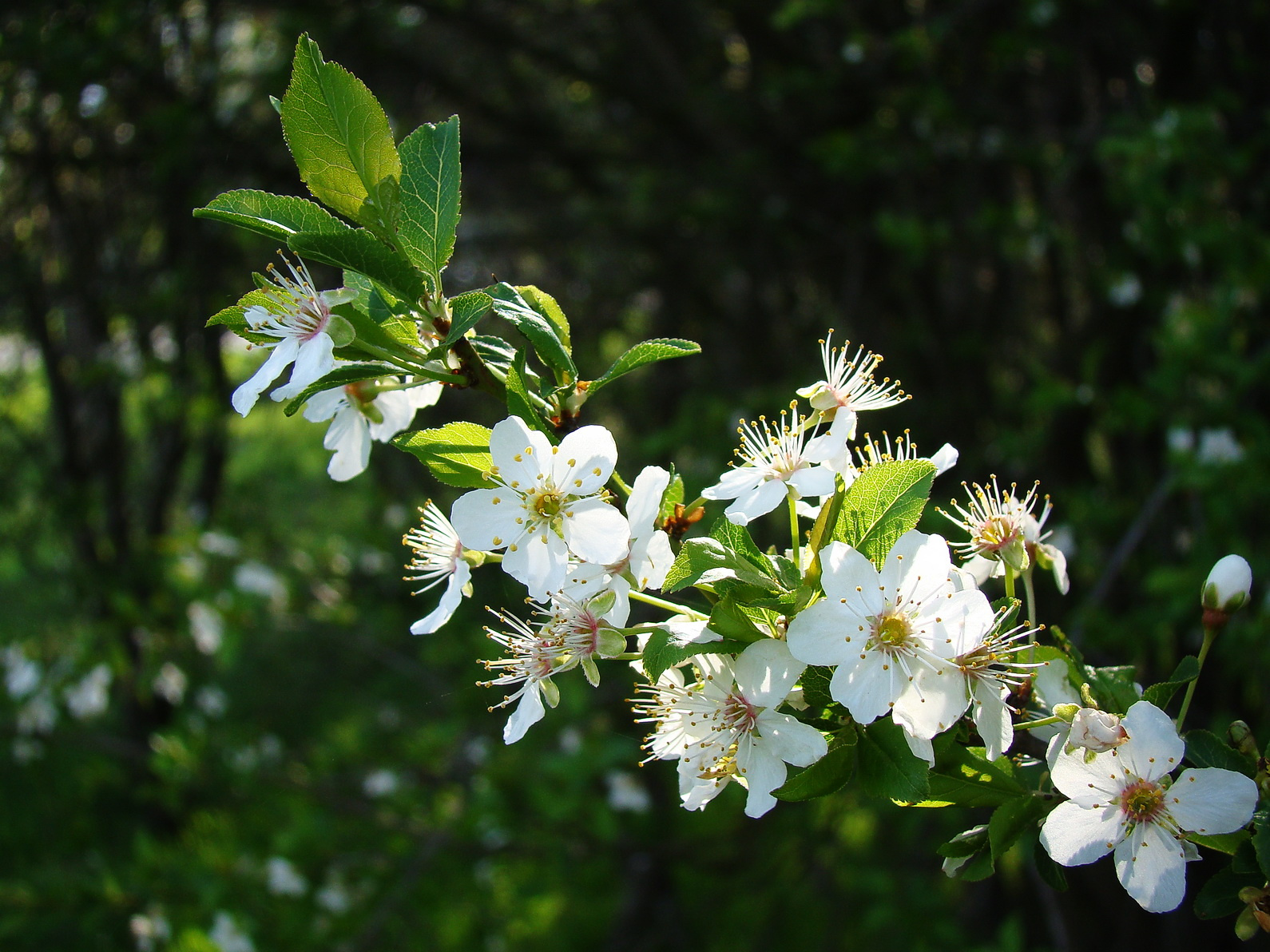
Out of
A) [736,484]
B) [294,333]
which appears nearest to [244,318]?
[294,333]

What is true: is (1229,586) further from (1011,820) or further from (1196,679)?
(1011,820)

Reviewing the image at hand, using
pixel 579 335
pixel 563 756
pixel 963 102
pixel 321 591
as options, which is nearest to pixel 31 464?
pixel 321 591

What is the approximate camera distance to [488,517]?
0.89 m

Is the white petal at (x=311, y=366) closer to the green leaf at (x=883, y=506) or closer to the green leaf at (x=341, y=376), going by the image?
the green leaf at (x=341, y=376)

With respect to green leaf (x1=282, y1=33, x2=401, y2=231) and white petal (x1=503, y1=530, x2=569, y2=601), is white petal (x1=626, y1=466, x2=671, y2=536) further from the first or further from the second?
green leaf (x1=282, y1=33, x2=401, y2=231)

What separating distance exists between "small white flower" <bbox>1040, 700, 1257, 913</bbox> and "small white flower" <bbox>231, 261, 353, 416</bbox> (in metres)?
0.70

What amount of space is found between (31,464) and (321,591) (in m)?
1.31

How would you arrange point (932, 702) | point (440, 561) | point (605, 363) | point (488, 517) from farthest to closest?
point (605, 363) → point (440, 561) → point (488, 517) → point (932, 702)

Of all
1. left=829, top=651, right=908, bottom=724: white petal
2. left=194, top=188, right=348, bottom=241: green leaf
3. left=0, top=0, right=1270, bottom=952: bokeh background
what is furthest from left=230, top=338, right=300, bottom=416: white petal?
left=0, top=0, right=1270, bottom=952: bokeh background

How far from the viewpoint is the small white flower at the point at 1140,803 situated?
0.80 m

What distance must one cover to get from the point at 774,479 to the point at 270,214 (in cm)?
51

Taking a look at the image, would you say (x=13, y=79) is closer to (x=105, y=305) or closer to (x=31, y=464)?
(x=105, y=305)

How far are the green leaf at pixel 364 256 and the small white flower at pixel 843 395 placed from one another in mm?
383

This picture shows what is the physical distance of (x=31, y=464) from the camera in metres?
4.07
